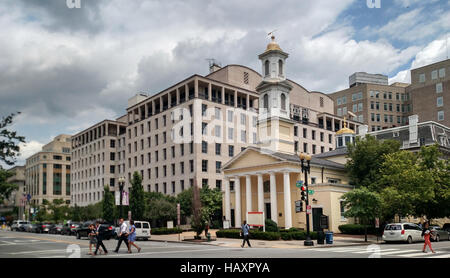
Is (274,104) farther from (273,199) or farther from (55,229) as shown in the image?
(55,229)

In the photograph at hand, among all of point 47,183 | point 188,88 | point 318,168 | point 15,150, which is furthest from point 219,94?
point 47,183

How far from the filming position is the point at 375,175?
47.8m

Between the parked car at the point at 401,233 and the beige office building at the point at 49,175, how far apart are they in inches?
4686

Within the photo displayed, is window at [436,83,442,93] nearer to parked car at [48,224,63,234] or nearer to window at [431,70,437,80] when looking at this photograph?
window at [431,70,437,80]

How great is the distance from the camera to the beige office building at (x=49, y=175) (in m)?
134

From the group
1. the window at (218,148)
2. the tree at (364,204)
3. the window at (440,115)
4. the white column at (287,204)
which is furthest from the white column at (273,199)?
the window at (440,115)

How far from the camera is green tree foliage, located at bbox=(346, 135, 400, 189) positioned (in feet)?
161

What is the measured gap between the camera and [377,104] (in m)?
112

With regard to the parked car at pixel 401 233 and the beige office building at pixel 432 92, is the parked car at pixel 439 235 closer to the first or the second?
the parked car at pixel 401 233

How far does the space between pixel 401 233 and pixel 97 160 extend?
82980mm

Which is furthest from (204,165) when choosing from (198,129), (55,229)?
(55,229)

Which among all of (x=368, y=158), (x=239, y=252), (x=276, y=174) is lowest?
(x=239, y=252)
